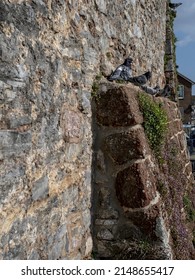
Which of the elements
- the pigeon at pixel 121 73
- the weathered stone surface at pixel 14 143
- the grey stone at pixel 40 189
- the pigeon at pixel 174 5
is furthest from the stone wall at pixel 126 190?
the pigeon at pixel 174 5

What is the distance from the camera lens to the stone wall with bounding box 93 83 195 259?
314cm

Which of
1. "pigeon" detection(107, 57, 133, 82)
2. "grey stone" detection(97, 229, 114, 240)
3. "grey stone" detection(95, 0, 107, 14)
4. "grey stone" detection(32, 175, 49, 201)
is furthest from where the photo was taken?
"pigeon" detection(107, 57, 133, 82)

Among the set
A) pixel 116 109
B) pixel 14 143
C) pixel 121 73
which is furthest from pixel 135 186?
pixel 14 143

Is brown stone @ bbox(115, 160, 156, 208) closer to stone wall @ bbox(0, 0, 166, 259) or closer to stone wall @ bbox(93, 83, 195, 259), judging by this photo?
stone wall @ bbox(93, 83, 195, 259)

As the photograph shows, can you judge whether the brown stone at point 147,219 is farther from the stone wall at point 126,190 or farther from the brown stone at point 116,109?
the brown stone at point 116,109

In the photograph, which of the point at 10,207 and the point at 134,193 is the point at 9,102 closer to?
the point at 10,207

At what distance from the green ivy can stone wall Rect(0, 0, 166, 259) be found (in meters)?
0.50

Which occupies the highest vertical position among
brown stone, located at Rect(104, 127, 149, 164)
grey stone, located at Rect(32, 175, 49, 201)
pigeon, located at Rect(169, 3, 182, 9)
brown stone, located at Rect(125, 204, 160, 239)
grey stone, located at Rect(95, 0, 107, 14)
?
pigeon, located at Rect(169, 3, 182, 9)

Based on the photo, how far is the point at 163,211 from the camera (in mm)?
3279

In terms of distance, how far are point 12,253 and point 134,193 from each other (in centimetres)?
134

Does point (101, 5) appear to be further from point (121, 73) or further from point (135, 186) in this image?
point (135, 186)

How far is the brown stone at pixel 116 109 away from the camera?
10.8 feet

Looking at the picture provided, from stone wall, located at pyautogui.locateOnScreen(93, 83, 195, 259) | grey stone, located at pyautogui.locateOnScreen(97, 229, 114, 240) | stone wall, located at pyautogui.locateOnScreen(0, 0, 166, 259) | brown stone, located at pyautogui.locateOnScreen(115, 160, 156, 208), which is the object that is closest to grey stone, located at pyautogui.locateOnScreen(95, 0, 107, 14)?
stone wall, located at pyautogui.locateOnScreen(0, 0, 166, 259)

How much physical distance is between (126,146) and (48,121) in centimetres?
94
